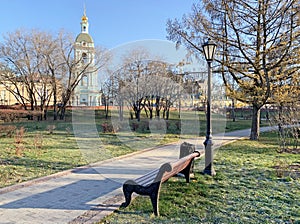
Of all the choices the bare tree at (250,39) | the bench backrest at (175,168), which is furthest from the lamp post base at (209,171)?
the bare tree at (250,39)

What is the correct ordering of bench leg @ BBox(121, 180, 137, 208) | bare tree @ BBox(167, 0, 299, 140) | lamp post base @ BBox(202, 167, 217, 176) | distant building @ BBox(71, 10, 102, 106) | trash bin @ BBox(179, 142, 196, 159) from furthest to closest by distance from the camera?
1. distant building @ BBox(71, 10, 102, 106)
2. bare tree @ BBox(167, 0, 299, 140)
3. lamp post base @ BBox(202, 167, 217, 176)
4. trash bin @ BBox(179, 142, 196, 159)
5. bench leg @ BBox(121, 180, 137, 208)

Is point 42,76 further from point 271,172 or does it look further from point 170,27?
point 271,172

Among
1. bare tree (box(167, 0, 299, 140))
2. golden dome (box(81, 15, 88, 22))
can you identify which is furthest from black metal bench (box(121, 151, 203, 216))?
golden dome (box(81, 15, 88, 22))

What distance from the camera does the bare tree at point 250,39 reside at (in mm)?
10062

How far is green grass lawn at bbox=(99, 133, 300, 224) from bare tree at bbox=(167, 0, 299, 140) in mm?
5629

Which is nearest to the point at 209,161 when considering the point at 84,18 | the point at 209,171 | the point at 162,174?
the point at 209,171

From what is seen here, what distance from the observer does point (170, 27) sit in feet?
39.0

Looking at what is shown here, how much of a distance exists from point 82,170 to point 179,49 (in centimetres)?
779

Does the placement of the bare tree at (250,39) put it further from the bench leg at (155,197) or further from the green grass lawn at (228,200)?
the bench leg at (155,197)

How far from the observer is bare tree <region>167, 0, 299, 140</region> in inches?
396

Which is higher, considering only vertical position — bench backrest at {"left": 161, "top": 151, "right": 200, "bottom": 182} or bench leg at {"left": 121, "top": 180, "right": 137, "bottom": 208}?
bench backrest at {"left": 161, "top": 151, "right": 200, "bottom": 182}

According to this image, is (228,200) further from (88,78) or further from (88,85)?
(88,78)

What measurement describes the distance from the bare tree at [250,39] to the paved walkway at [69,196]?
6.90m

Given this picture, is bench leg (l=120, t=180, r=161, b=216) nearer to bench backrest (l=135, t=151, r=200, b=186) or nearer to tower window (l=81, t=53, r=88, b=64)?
bench backrest (l=135, t=151, r=200, b=186)
